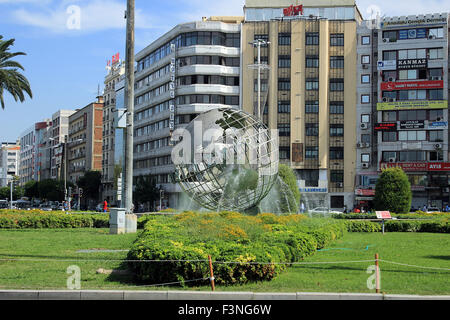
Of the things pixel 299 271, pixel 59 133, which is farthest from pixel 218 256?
pixel 59 133

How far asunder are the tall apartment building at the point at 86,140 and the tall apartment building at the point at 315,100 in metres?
49.0

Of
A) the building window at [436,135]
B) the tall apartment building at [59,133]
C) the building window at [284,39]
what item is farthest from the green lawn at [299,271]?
the tall apartment building at [59,133]

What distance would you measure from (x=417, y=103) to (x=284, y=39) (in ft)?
60.6

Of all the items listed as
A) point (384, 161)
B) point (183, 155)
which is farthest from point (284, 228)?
point (384, 161)

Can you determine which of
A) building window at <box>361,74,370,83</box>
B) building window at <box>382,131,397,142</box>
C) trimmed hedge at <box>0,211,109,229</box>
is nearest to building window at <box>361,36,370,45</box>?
building window at <box>361,74,370,83</box>

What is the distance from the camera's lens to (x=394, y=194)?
4972 centimetres

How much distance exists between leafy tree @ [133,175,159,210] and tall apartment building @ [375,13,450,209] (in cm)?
3014

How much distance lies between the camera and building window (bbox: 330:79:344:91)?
72500 mm

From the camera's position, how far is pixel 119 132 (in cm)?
9756

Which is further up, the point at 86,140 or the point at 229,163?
the point at 86,140

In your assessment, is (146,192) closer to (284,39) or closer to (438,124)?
(284,39)

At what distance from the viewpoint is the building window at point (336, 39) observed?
72875mm

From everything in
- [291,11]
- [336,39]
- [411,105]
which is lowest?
[411,105]

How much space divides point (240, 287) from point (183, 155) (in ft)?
68.0
